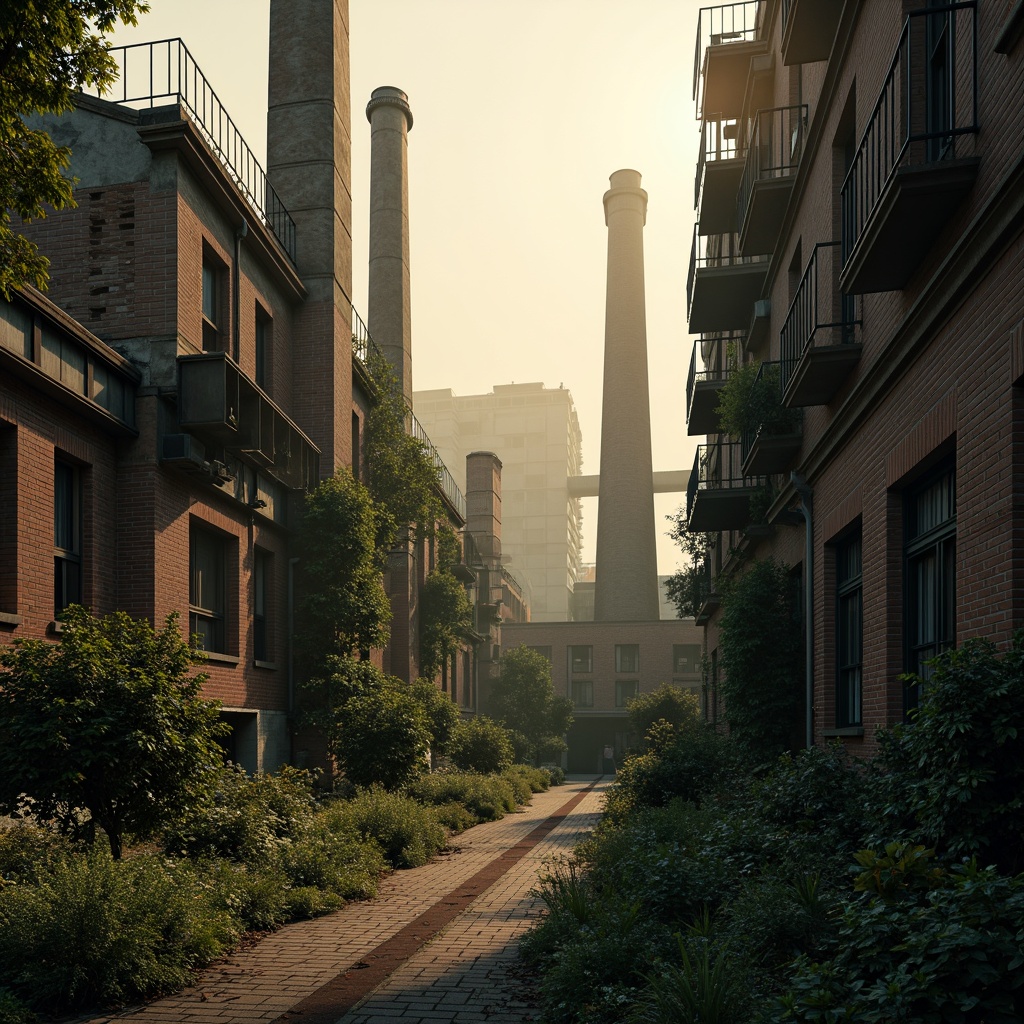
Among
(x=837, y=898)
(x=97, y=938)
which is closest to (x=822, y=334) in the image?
(x=837, y=898)

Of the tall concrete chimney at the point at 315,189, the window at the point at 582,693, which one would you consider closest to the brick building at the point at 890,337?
the tall concrete chimney at the point at 315,189

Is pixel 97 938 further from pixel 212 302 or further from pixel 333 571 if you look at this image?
A: pixel 333 571

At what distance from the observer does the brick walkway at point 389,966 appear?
6406 mm

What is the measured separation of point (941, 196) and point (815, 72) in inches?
297

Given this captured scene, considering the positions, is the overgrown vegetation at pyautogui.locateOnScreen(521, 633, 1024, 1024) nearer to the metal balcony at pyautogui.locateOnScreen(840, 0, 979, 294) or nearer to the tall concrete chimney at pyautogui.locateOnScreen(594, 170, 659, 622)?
the metal balcony at pyautogui.locateOnScreen(840, 0, 979, 294)

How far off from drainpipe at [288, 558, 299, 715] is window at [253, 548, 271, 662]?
90cm

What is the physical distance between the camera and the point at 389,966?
7.62m

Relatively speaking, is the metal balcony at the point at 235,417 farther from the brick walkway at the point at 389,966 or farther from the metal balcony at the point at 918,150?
the metal balcony at the point at 918,150

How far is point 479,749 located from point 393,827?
15.6m

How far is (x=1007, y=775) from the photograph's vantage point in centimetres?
547

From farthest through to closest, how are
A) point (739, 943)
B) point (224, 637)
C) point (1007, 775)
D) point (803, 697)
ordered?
point (224, 637)
point (803, 697)
point (739, 943)
point (1007, 775)

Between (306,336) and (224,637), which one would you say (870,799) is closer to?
(224,637)

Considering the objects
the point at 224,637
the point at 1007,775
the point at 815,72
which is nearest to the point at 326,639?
the point at 224,637

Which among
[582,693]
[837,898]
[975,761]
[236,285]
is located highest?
[236,285]
